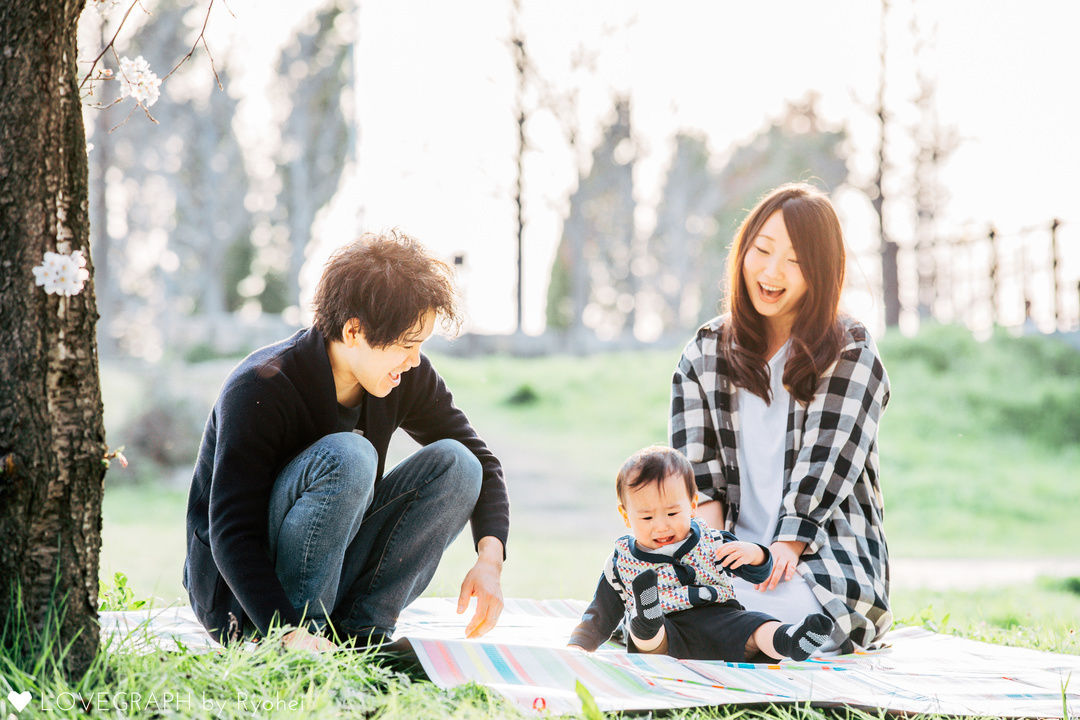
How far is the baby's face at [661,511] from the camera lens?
7.09ft

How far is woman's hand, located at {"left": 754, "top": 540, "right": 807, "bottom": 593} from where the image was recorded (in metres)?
2.27

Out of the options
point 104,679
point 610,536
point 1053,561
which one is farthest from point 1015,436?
point 104,679

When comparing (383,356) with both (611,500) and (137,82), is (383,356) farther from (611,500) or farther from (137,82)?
(611,500)

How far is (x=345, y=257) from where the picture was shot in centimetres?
203

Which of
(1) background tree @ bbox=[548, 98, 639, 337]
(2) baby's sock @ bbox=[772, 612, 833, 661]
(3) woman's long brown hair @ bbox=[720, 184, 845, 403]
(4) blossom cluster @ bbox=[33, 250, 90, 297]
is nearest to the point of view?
(4) blossom cluster @ bbox=[33, 250, 90, 297]

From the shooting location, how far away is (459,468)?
2.11m

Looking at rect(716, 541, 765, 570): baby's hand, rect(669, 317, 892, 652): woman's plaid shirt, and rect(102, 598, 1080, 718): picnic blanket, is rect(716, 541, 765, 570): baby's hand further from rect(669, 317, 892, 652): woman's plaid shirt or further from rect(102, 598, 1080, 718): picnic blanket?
rect(102, 598, 1080, 718): picnic blanket

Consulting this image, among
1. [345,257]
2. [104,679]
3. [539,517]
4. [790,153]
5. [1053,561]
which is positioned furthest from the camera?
[790,153]

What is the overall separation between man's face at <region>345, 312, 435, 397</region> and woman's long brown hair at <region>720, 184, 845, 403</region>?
1.00 metres

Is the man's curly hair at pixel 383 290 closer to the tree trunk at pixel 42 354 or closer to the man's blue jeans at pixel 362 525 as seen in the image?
the man's blue jeans at pixel 362 525

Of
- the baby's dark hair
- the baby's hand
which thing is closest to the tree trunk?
the baby's dark hair

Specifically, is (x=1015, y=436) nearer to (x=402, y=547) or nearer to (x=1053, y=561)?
(x=1053, y=561)

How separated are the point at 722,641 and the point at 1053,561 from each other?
4710mm

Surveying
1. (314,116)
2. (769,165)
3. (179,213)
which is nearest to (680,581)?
(314,116)
